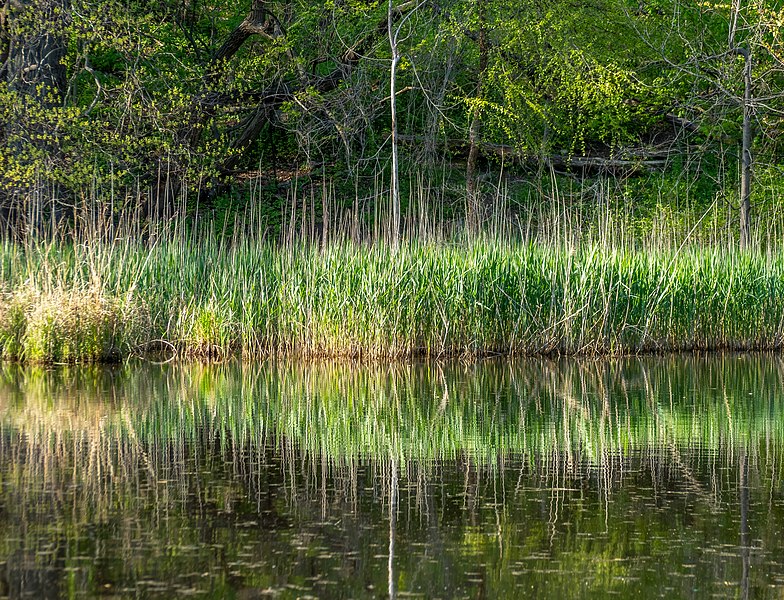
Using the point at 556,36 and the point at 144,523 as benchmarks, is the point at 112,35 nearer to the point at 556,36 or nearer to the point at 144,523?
the point at 556,36

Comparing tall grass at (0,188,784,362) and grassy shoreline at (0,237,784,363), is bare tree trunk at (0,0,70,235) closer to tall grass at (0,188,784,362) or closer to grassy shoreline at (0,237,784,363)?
grassy shoreline at (0,237,784,363)

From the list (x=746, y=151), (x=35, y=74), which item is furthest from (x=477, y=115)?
(x=35, y=74)

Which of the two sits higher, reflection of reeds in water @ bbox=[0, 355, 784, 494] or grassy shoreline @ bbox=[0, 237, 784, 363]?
grassy shoreline @ bbox=[0, 237, 784, 363]

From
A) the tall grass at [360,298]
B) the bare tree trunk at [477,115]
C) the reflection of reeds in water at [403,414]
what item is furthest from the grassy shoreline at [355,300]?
the bare tree trunk at [477,115]

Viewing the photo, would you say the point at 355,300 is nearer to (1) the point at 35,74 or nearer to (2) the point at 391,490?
(2) the point at 391,490

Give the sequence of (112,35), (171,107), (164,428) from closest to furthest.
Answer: (164,428) < (112,35) < (171,107)

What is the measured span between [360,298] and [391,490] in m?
5.25

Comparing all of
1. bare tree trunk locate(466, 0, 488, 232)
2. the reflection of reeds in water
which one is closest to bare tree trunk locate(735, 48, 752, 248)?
bare tree trunk locate(466, 0, 488, 232)

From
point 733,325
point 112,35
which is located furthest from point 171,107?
point 733,325

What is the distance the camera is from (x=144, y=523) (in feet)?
14.8

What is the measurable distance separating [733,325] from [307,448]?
21.9 ft

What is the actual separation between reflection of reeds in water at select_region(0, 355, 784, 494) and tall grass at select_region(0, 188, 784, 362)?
48 cm

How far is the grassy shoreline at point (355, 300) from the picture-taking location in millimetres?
10211

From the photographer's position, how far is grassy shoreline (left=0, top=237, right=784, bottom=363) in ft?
33.5
